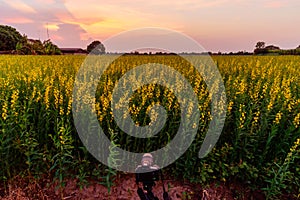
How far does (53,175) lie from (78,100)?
1.07 m

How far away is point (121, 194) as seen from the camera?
3832mm

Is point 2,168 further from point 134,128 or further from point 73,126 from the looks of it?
point 134,128

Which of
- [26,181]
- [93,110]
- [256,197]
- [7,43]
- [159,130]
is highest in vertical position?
[7,43]

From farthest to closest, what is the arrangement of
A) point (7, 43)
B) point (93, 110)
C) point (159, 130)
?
point (7, 43) → point (159, 130) → point (93, 110)

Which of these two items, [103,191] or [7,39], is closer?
[103,191]

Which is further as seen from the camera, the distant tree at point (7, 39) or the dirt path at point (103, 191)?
the distant tree at point (7, 39)

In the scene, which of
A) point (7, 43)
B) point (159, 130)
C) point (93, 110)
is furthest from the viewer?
point (7, 43)

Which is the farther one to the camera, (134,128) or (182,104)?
(182,104)

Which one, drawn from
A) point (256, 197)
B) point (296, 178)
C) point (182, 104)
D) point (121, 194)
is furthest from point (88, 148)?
point (296, 178)

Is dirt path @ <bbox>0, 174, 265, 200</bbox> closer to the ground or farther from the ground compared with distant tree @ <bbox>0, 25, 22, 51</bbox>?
closer to the ground

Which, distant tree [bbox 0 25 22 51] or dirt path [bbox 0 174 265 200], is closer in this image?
dirt path [bbox 0 174 265 200]

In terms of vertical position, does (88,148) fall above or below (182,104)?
below

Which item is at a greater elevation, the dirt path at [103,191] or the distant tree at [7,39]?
the distant tree at [7,39]

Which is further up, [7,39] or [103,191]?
[7,39]
